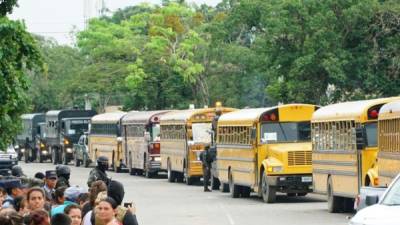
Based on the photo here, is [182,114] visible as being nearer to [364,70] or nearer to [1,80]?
[364,70]

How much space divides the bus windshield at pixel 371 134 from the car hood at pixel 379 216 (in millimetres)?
14191

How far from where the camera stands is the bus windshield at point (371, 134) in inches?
1137

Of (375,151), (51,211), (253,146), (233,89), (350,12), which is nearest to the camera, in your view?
(51,211)

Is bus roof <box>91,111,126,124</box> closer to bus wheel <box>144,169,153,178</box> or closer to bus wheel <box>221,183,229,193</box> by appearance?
bus wheel <box>144,169,153,178</box>

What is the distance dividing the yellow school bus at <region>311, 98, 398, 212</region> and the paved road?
634 millimetres

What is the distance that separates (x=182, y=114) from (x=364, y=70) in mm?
7296

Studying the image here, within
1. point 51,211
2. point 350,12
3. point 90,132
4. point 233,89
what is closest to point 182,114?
point 350,12

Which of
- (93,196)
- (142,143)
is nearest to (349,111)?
(93,196)

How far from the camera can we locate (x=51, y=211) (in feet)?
51.7

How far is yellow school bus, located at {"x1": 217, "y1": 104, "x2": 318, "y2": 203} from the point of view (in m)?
34.9

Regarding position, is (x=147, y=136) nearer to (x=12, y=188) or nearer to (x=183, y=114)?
(x=183, y=114)

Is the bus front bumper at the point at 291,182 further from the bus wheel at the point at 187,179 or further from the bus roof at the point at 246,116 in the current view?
the bus wheel at the point at 187,179

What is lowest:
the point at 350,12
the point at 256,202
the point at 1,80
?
the point at 256,202

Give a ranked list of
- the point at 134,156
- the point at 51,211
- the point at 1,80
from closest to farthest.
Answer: the point at 51,211 < the point at 1,80 < the point at 134,156
